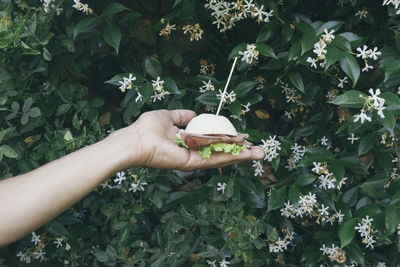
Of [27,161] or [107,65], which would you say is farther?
[107,65]

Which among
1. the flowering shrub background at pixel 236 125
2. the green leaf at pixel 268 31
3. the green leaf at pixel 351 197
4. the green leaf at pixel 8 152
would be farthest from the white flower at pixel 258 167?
the green leaf at pixel 8 152

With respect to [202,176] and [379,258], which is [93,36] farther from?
[379,258]

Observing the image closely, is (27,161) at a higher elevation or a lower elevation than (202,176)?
higher

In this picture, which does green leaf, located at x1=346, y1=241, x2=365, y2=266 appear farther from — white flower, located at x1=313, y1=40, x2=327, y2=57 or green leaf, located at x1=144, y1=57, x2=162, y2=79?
green leaf, located at x1=144, y1=57, x2=162, y2=79

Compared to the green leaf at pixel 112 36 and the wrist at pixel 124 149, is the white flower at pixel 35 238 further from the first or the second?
the green leaf at pixel 112 36

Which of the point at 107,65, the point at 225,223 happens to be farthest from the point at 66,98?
the point at 225,223

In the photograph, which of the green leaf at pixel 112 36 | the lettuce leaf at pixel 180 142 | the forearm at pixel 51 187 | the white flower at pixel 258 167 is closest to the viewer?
the forearm at pixel 51 187
